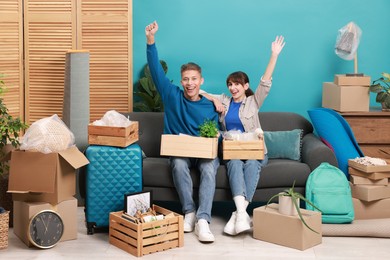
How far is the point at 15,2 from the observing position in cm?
520

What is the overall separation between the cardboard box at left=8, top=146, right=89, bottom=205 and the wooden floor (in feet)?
1.01

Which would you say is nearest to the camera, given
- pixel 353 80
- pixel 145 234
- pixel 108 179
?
pixel 145 234

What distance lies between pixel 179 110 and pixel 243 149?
51 centimetres

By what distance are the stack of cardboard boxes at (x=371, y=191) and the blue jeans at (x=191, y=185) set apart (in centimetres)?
93

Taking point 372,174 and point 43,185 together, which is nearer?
point 43,185

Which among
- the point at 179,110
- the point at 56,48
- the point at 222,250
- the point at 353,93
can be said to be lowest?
the point at 222,250

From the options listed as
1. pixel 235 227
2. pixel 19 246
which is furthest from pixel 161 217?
pixel 19 246

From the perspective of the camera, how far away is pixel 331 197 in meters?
4.49

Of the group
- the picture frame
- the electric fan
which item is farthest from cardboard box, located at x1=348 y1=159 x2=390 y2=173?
the picture frame

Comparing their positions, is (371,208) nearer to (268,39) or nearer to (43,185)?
(268,39)

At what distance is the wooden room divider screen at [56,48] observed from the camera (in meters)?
5.23

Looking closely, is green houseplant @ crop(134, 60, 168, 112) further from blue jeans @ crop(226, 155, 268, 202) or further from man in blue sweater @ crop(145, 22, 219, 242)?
blue jeans @ crop(226, 155, 268, 202)

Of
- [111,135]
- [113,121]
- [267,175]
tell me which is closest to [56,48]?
[113,121]

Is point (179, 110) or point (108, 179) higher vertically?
point (179, 110)
